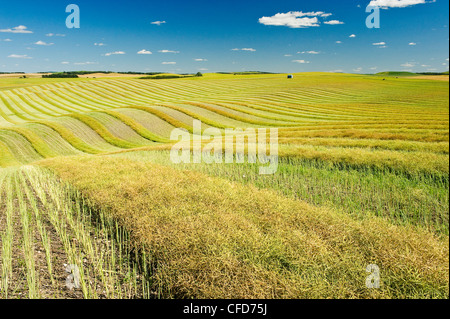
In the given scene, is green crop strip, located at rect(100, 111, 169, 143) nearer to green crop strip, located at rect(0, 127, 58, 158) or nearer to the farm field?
green crop strip, located at rect(0, 127, 58, 158)

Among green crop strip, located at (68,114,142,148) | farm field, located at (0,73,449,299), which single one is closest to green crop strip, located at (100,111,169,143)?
green crop strip, located at (68,114,142,148)

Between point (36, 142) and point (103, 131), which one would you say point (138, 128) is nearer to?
point (103, 131)

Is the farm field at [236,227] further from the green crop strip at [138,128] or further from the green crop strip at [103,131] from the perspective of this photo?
the green crop strip at [138,128]

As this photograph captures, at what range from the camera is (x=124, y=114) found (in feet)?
144

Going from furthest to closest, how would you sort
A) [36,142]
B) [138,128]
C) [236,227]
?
[138,128]
[36,142]
[236,227]

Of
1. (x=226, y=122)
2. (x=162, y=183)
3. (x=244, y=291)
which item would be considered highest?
(x=226, y=122)

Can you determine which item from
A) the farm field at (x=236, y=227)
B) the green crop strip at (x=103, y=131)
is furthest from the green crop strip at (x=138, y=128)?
the farm field at (x=236, y=227)

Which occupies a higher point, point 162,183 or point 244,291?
point 162,183

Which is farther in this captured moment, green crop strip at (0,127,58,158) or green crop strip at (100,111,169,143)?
green crop strip at (100,111,169,143)

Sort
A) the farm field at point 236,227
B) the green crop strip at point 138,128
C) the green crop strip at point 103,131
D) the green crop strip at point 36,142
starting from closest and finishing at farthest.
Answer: the farm field at point 236,227, the green crop strip at point 36,142, the green crop strip at point 103,131, the green crop strip at point 138,128

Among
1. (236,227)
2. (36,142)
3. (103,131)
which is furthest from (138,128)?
(236,227)
